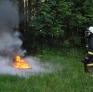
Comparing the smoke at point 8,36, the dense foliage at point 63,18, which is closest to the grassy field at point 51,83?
the smoke at point 8,36

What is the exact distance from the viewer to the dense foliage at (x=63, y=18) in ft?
41.0

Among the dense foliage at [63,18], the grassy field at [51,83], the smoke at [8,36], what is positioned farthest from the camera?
the dense foliage at [63,18]

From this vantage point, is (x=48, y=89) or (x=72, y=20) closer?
(x=48, y=89)

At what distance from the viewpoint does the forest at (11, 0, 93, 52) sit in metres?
12.5

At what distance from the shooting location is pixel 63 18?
42.4 ft

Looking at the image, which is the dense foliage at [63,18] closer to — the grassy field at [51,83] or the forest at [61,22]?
the forest at [61,22]

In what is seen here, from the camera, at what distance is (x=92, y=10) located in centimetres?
1254

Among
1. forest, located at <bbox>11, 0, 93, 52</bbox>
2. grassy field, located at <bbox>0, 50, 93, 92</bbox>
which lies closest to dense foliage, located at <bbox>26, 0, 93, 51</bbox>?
forest, located at <bbox>11, 0, 93, 52</bbox>

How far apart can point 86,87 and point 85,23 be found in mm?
6575

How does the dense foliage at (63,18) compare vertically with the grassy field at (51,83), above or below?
above

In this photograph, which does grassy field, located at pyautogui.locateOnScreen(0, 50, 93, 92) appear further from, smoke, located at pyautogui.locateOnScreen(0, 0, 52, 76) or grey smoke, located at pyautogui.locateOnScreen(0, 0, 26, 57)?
grey smoke, located at pyautogui.locateOnScreen(0, 0, 26, 57)

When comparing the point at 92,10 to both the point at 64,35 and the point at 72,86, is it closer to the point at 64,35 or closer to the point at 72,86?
the point at 64,35

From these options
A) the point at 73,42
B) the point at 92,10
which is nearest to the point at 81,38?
the point at 73,42

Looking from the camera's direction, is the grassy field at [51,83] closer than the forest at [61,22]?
Yes
